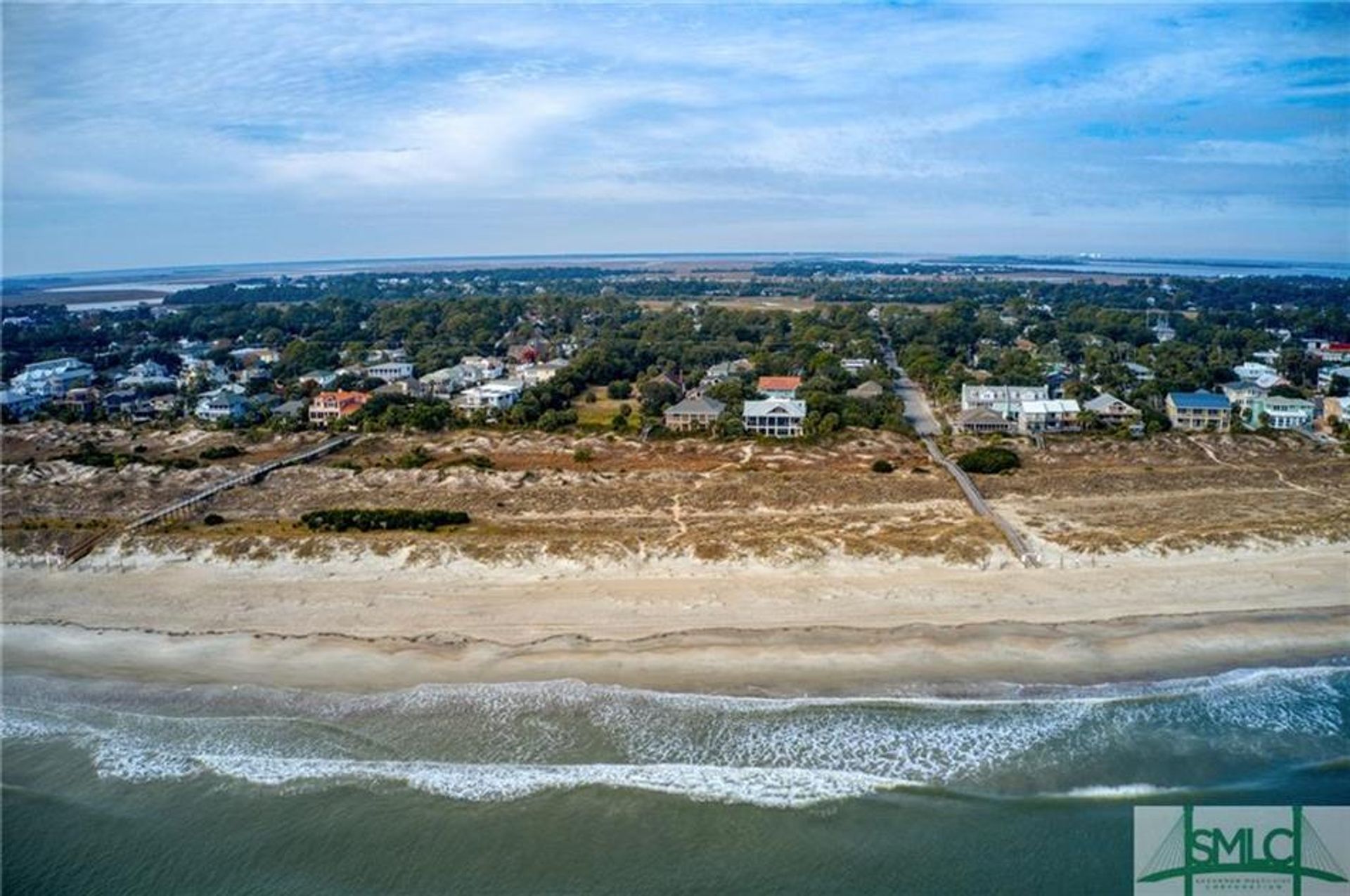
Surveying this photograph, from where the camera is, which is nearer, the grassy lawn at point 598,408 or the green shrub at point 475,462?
the green shrub at point 475,462

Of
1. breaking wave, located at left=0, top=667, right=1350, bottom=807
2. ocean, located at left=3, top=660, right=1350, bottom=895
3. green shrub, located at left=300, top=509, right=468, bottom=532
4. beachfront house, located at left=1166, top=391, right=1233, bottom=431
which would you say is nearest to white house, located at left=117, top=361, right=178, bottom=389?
green shrub, located at left=300, top=509, right=468, bottom=532

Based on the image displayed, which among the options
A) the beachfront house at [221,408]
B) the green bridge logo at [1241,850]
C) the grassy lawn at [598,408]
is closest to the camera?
the green bridge logo at [1241,850]

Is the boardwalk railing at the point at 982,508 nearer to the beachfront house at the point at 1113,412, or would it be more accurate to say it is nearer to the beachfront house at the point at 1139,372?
the beachfront house at the point at 1113,412

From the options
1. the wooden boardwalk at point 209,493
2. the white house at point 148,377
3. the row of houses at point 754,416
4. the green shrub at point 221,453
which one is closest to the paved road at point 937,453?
the row of houses at point 754,416

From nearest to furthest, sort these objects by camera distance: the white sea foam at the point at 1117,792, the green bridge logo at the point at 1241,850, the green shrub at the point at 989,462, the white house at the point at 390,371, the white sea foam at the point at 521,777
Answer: the green bridge logo at the point at 1241,850, the white sea foam at the point at 1117,792, the white sea foam at the point at 521,777, the green shrub at the point at 989,462, the white house at the point at 390,371

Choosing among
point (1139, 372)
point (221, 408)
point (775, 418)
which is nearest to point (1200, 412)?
point (1139, 372)

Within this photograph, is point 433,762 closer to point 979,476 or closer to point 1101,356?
point 979,476

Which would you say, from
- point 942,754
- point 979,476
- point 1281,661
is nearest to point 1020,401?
point 979,476

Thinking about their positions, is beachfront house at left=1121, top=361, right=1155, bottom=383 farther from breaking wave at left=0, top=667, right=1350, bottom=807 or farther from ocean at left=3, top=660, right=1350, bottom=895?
ocean at left=3, top=660, right=1350, bottom=895
